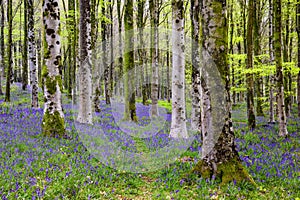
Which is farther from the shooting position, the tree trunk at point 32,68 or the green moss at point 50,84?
the tree trunk at point 32,68

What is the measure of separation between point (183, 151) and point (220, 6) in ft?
15.7

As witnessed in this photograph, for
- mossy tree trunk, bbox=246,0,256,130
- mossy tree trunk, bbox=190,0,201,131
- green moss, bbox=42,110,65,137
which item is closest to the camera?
green moss, bbox=42,110,65,137

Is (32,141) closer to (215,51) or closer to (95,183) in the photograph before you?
(95,183)

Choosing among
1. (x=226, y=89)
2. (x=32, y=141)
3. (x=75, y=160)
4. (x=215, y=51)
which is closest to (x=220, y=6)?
(x=215, y=51)

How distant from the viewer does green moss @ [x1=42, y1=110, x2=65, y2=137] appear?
9812 millimetres

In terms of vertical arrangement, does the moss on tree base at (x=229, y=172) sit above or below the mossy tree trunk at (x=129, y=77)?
below

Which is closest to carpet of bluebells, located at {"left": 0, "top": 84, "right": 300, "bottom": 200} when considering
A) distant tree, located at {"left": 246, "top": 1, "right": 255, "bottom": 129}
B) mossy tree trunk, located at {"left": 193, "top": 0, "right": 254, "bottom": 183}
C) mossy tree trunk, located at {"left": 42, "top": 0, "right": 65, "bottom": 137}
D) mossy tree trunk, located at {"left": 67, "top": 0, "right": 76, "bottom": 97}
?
mossy tree trunk, located at {"left": 193, "top": 0, "right": 254, "bottom": 183}

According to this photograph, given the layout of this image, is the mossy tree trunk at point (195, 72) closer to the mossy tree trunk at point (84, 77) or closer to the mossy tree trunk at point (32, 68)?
the mossy tree trunk at point (84, 77)

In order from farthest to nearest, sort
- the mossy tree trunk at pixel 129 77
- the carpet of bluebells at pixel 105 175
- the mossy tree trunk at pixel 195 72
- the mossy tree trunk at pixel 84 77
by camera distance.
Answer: the mossy tree trunk at pixel 129 77 < the mossy tree trunk at pixel 84 77 < the mossy tree trunk at pixel 195 72 < the carpet of bluebells at pixel 105 175

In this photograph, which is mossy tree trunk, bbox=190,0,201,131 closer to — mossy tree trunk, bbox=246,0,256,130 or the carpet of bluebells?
mossy tree trunk, bbox=246,0,256,130

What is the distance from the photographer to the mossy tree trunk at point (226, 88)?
633cm

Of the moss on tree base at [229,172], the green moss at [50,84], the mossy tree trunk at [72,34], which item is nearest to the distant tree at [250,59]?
the moss on tree base at [229,172]

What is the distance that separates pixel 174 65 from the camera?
37.8 ft

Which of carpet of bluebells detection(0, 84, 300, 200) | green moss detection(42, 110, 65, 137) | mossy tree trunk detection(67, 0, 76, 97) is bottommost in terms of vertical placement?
carpet of bluebells detection(0, 84, 300, 200)
